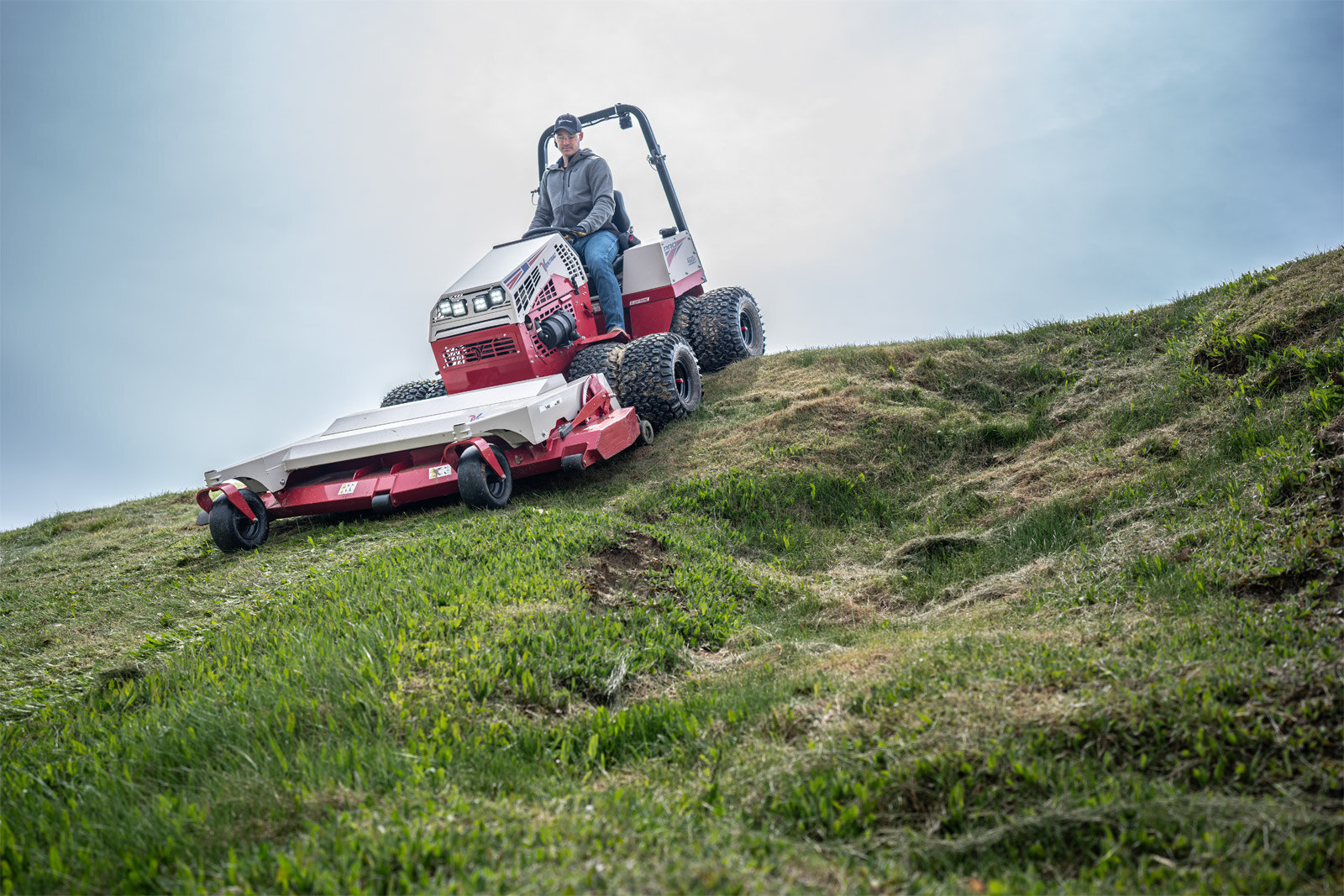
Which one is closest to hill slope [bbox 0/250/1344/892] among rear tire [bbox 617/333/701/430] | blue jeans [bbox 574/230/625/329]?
rear tire [bbox 617/333/701/430]

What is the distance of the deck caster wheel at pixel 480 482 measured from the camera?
20.9ft

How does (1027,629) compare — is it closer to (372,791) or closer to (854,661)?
(854,661)

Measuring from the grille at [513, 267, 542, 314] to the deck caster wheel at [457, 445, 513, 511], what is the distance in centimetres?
198

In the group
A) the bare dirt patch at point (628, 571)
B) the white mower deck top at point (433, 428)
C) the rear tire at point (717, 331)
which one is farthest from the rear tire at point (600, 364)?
the bare dirt patch at point (628, 571)

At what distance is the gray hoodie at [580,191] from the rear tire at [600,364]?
1676 millimetres

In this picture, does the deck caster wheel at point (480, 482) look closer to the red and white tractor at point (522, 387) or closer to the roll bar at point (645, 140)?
the red and white tractor at point (522, 387)

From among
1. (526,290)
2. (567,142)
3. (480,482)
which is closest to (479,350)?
(526,290)

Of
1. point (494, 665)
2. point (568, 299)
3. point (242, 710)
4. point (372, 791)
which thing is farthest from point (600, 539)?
point (568, 299)

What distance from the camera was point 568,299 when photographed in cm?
902

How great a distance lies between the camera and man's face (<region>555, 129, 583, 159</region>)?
976 cm

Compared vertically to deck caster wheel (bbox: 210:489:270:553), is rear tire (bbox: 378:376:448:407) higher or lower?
higher

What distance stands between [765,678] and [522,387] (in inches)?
170

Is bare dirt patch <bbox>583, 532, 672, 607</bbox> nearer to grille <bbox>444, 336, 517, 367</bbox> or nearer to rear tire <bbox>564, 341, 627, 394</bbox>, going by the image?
rear tire <bbox>564, 341, 627, 394</bbox>

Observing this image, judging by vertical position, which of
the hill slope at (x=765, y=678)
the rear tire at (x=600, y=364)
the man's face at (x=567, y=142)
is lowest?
the hill slope at (x=765, y=678)
